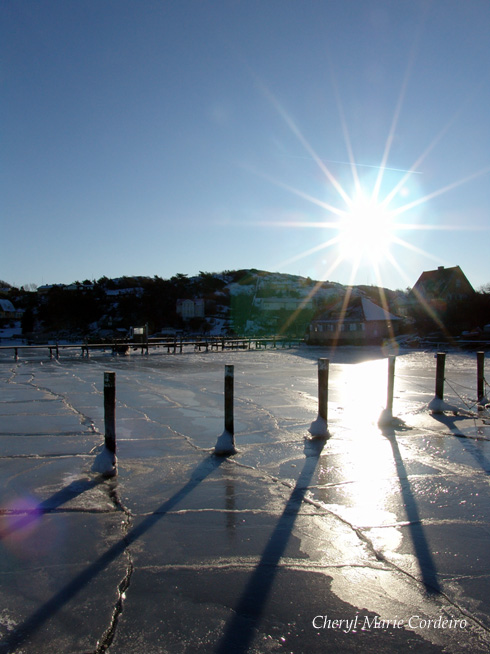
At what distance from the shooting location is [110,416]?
19.2 feet

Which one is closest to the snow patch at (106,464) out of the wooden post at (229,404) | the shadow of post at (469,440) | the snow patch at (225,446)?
the snow patch at (225,446)

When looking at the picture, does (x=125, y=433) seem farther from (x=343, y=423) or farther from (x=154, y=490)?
(x=343, y=423)

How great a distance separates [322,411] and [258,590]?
462 cm

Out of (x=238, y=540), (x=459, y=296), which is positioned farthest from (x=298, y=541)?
(x=459, y=296)

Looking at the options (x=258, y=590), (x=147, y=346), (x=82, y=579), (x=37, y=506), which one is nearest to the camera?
(x=258, y=590)

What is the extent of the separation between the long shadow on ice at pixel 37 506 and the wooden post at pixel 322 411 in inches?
135

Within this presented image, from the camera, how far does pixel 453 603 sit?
298cm

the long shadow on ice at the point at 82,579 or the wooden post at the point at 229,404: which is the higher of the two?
the wooden post at the point at 229,404

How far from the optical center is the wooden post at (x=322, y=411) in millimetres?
7383

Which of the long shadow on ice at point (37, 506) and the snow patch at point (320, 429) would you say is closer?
the long shadow on ice at point (37, 506)

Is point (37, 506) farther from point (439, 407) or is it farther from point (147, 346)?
point (147, 346)

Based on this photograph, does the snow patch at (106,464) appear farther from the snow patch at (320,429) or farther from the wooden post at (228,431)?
the snow patch at (320,429)

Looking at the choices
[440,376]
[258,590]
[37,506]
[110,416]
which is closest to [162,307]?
[440,376]

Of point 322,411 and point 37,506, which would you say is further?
point 322,411
